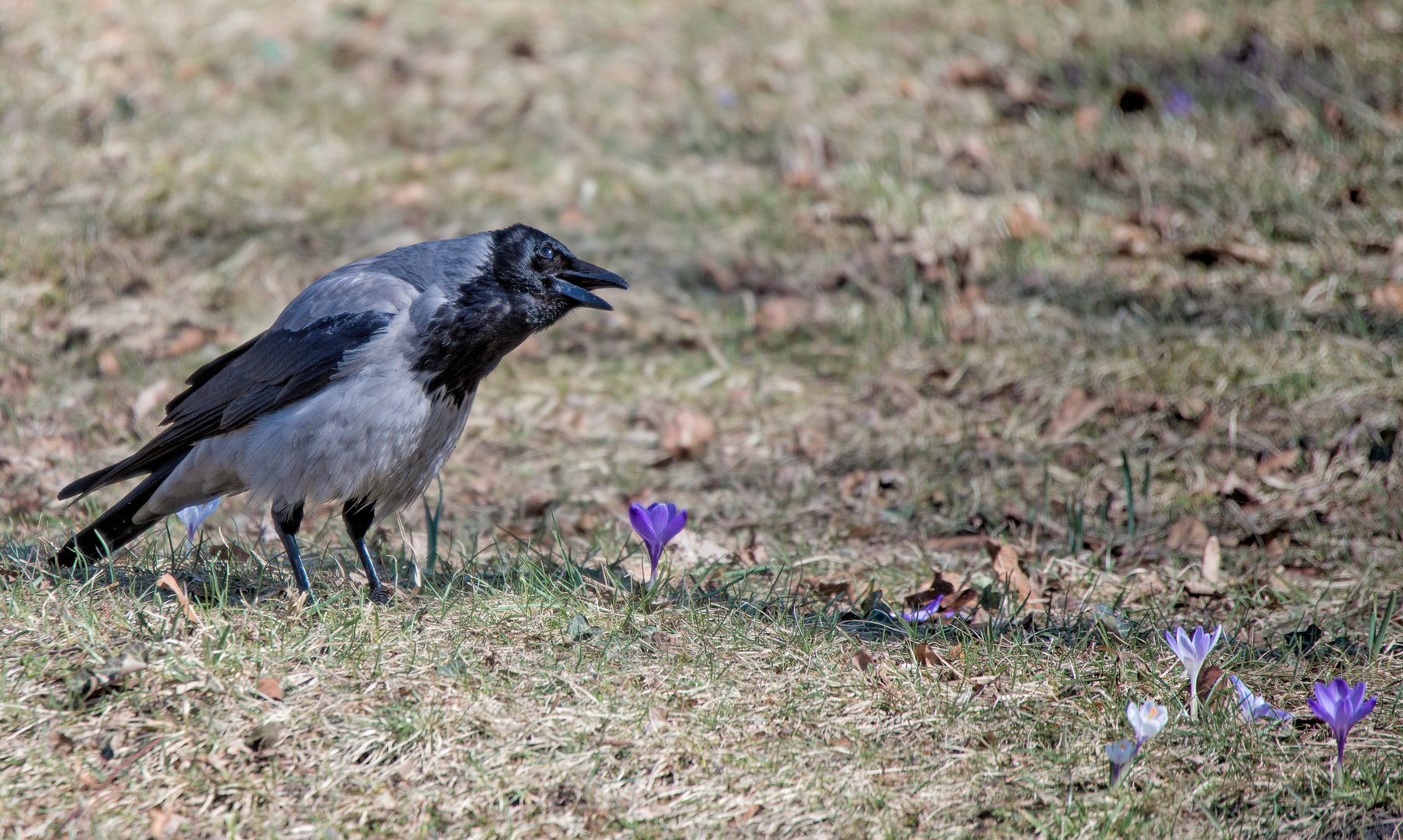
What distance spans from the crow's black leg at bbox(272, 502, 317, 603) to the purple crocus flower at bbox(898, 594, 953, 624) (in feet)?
6.07

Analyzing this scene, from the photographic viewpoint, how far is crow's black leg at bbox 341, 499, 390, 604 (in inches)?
152

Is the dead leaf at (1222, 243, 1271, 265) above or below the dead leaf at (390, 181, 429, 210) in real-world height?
below

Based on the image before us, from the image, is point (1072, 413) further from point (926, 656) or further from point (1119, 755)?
point (1119, 755)

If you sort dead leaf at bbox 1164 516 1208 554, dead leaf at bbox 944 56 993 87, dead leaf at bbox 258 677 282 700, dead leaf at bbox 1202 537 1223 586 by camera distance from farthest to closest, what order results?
dead leaf at bbox 944 56 993 87 < dead leaf at bbox 1164 516 1208 554 < dead leaf at bbox 1202 537 1223 586 < dead leaf at bbox 258 677 282 700

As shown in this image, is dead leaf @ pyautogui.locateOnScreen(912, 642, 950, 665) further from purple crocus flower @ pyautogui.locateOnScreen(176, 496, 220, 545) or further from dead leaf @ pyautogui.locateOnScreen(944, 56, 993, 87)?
dead leaf @ pyautogui.locateOnScreen(944, 56, 993, 87)

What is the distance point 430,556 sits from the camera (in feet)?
13.1

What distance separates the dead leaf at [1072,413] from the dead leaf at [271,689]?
3434 mm

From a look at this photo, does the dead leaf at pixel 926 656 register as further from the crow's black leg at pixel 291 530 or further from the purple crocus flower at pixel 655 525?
the crow's black leg at pixel 291 530

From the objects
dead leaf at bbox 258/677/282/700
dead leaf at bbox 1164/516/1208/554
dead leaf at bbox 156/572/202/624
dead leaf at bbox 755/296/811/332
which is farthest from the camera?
dead leaf at bbox 755/296/811/332

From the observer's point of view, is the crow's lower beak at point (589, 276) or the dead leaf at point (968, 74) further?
the dead leaf at point (968, 74)

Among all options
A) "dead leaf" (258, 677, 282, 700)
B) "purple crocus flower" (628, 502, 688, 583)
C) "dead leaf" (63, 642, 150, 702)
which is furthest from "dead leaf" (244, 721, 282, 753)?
"purple crocus flower" (628, 502, 688, 583)

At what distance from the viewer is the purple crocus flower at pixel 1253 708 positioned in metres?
3.08

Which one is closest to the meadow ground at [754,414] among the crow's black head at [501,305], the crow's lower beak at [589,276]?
the crow's black head at [501,305]

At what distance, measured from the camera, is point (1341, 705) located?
2826 mm
